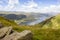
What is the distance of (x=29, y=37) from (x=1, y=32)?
7.10 metres

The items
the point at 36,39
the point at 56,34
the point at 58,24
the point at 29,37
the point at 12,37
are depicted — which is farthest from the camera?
the point at 58,24

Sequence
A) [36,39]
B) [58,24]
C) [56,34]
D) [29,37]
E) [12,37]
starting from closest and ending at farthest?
[12,37]
[29,37]
[36,39]
[56,34]
[58,24]

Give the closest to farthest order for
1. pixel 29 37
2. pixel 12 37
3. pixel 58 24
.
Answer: pixel 12 37
pixel 29 37
pixel 58 24

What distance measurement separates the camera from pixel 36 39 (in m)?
41.1

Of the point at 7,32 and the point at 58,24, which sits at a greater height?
the point at 7,32

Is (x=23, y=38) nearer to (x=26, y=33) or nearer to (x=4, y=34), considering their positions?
(x=26, y=33)

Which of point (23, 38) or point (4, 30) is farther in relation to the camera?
point (4, 30)

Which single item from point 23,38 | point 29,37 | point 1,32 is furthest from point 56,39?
point 1,32

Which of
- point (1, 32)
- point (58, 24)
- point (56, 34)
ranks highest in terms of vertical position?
point (1, 32)

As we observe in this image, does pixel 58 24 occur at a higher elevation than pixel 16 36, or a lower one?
lower

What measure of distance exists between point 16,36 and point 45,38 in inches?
455

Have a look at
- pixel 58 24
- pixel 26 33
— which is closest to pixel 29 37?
pixel 26 33

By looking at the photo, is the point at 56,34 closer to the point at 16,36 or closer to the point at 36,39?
the point at 36,39

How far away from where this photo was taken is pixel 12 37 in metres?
34.3
